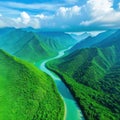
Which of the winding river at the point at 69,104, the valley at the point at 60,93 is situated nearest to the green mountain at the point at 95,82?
the valley at the point at 60,93

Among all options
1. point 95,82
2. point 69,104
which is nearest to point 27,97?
point 69,104

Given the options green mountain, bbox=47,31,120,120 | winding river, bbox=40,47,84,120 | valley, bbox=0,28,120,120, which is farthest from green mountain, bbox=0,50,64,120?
green mountain, bbox=47,31,120,120

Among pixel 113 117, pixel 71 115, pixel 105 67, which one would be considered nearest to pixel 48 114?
pixel 71 115

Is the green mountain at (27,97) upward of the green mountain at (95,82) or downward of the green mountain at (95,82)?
upward

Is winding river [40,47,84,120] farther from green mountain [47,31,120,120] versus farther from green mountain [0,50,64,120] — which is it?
green mountain [0,50,64,120]

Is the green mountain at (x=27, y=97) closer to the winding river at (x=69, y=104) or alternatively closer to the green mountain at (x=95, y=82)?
the winding river at (x=69, y=104)

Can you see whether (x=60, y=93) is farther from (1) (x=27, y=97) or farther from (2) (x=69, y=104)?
(1) (x=27, y=97)
